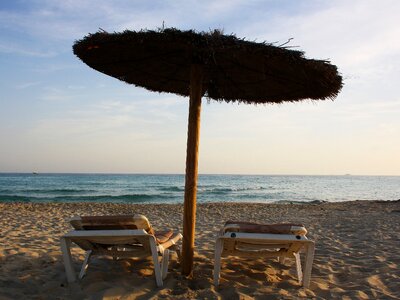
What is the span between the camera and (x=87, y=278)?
3.88 m

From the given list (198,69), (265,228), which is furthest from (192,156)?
(265,228)

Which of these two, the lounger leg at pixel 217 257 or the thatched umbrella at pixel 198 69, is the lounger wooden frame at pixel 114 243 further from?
the lounger leg at pixel 217 257

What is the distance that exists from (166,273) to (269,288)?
1005 millimetres

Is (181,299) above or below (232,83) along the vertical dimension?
below

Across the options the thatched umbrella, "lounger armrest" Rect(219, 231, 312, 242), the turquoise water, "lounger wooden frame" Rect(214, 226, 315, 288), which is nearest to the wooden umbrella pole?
the thatched umbrella

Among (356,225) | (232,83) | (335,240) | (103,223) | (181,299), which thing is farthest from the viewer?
(356,225)

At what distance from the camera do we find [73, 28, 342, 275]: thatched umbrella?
3.41 metres

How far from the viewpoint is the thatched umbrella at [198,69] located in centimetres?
341

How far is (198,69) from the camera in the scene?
157 inches

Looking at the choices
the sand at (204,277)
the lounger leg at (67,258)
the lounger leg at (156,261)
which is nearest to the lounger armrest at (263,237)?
the sand at (204,277)

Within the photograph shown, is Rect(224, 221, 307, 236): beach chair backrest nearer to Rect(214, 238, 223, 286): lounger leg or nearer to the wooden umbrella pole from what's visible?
Rect(214, 238, 223, 286): lounger leg

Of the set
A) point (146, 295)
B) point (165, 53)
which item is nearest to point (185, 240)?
point (146, 295)

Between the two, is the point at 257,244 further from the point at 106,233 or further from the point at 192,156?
the point at 106,233

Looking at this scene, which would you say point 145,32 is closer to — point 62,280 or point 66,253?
point 66,253
